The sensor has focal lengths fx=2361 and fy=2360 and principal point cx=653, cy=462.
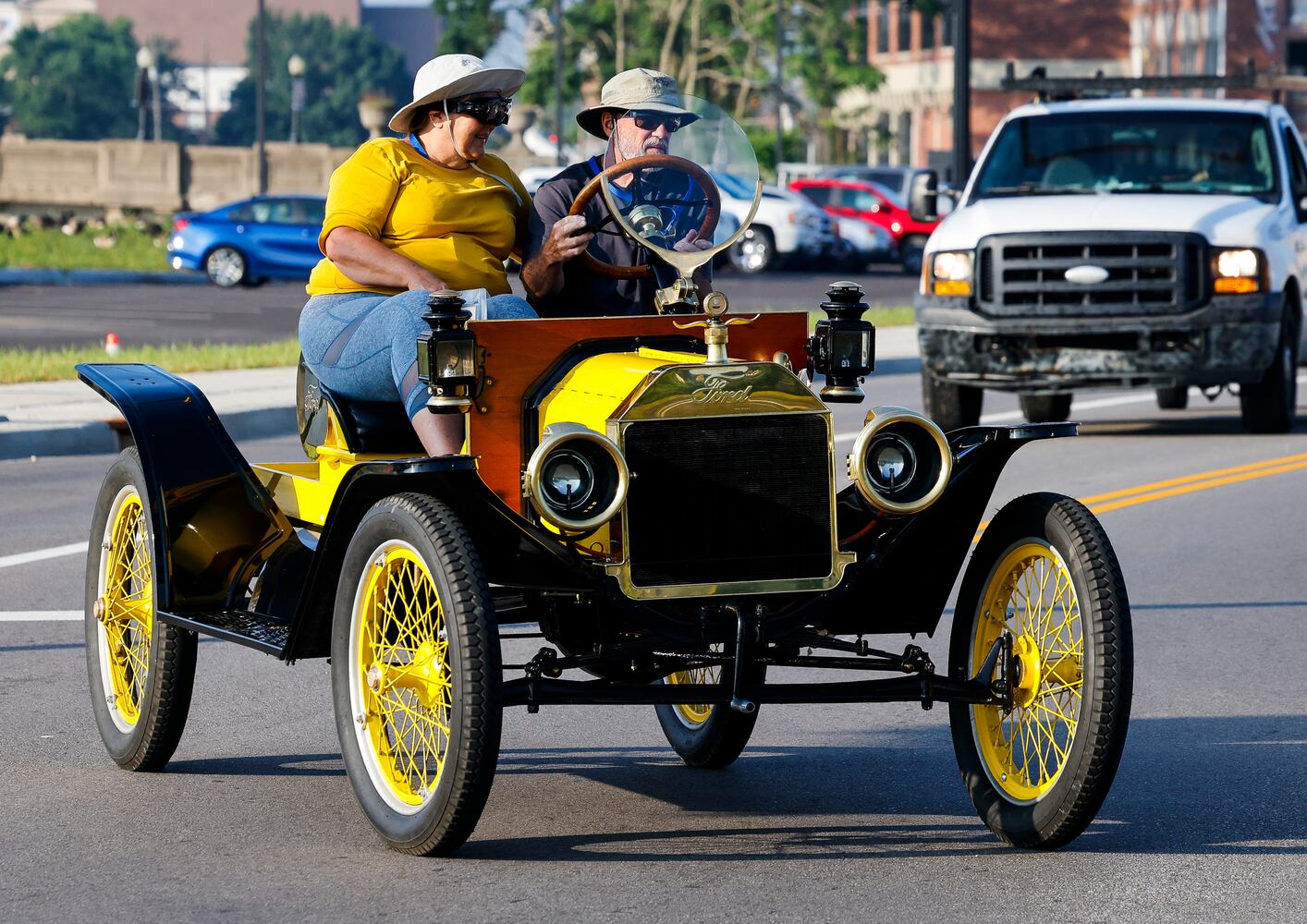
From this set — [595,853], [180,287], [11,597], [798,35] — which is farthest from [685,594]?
[798,35]

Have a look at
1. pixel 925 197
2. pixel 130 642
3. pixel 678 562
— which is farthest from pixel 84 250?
pixel 678 562

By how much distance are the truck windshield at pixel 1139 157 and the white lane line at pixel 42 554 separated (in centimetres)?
737

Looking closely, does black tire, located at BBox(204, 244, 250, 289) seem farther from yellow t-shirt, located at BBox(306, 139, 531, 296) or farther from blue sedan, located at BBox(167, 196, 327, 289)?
yellow t-shirt, located at BBox(306, 139, 531, 296)

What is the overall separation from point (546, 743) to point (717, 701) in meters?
1.73

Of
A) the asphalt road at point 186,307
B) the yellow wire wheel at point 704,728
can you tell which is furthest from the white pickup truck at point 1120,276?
the yellow wire wheel at point 704,728

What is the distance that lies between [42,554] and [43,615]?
1721 millimetres

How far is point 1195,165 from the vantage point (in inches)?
633

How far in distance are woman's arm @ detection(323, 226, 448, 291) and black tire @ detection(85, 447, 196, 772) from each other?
0.81 metres

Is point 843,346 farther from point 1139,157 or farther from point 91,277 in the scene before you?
point 91,277

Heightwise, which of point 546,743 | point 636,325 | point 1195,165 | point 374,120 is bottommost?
point 546,743

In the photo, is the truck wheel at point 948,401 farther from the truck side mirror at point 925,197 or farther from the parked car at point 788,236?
the parked car at point 788,236

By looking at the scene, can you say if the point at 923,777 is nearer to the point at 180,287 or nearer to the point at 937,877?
the point at 937,877

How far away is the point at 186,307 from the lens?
32.6m

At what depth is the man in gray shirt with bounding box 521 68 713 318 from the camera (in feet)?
21.0
